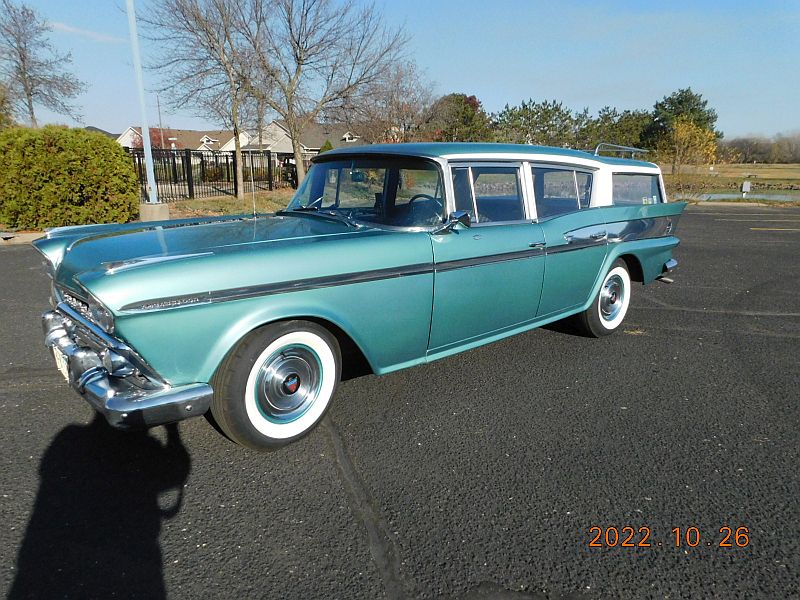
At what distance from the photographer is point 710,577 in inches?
73.3

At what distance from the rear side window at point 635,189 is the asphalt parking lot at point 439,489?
1.61m

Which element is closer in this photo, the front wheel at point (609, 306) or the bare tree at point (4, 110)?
the front wheel at point (609, 306)

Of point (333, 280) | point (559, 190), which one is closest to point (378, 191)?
point (333, 280)

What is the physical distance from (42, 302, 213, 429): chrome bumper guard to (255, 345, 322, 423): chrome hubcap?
325 mm

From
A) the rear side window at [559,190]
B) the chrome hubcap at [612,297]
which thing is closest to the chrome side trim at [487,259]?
the rear side window at [559,190]

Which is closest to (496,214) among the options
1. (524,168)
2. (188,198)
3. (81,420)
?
(524,168)

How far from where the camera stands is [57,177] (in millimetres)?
9945

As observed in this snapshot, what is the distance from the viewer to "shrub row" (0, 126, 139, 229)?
9.77m

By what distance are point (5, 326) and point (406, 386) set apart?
368cm

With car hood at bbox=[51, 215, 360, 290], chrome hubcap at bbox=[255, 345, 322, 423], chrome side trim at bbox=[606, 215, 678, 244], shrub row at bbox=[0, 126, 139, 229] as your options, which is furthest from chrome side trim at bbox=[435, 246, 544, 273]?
shrub row at bbox=[0, 126, 139, 229]

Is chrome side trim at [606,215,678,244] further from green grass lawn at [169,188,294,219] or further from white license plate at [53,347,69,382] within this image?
green grass lawn at [169,188,294,219]

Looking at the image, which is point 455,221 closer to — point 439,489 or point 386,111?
point 439,489

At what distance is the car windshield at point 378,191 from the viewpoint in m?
3.21
